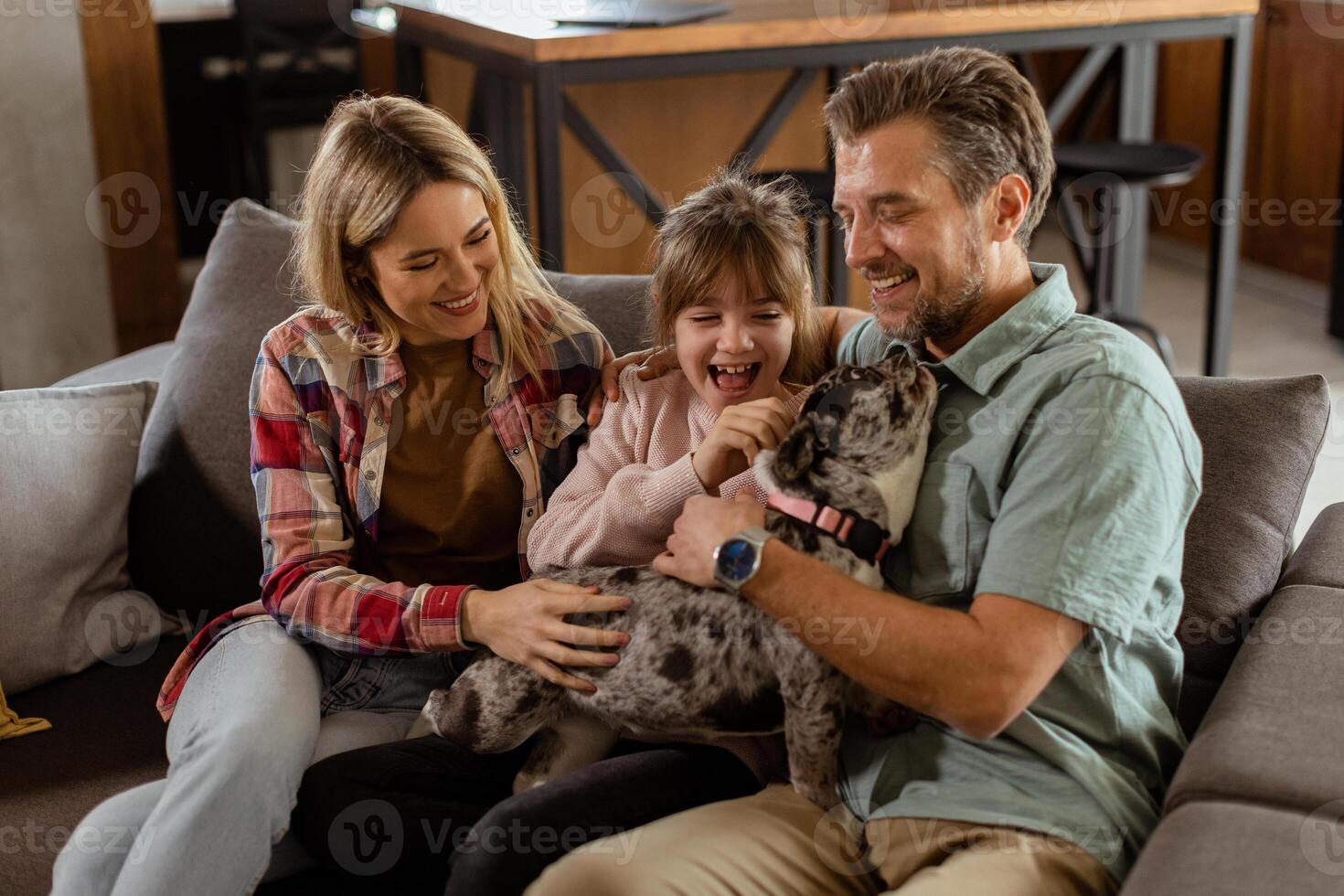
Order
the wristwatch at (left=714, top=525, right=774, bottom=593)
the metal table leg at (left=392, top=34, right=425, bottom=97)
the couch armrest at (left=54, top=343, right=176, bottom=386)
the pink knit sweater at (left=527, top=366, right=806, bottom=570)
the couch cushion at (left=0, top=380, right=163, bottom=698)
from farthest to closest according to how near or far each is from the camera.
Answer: the metal table leg at (left=392, top=34, right=425, bottom=97) → the couch armrest at (left=54, top=343, right=176, bottom=386) → the couch cushion at (left=0, top=380, right=163, bottom=698) → the pink knit sweater at (left=527, top=366, right=806, bottom=570) → the wristwatch at (left=714, top=525, right=774, bottom=593)

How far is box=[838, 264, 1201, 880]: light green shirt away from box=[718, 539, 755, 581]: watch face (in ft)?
0.72

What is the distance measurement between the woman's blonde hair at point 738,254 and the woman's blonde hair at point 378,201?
23 cm

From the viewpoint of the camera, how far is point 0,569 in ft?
6.76

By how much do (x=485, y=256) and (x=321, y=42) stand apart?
397 cm

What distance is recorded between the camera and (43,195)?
448 centimetres

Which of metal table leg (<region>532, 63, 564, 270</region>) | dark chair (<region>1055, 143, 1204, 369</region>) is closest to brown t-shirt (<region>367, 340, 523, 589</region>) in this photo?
metal table leg (<region>532, 63, 564, 270</region>)

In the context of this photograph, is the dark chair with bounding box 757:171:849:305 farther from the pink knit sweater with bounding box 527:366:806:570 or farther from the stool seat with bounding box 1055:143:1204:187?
the pink knit sweater with bounding box 527:366:806:570

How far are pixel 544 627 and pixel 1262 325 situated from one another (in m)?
4.41

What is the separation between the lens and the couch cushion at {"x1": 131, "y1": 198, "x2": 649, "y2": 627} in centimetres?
223

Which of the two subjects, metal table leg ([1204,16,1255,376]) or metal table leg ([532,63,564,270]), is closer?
metal table leg ([532,63,564,270])

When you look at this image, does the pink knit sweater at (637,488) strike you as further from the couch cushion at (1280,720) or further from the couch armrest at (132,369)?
the couch armrest at (132,369)

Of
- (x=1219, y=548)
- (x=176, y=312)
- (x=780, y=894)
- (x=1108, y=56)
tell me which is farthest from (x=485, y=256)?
(x=176, y=312)

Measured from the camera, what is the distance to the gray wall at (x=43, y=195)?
436cm

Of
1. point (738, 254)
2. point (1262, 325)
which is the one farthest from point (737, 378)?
point (1262, 325)
